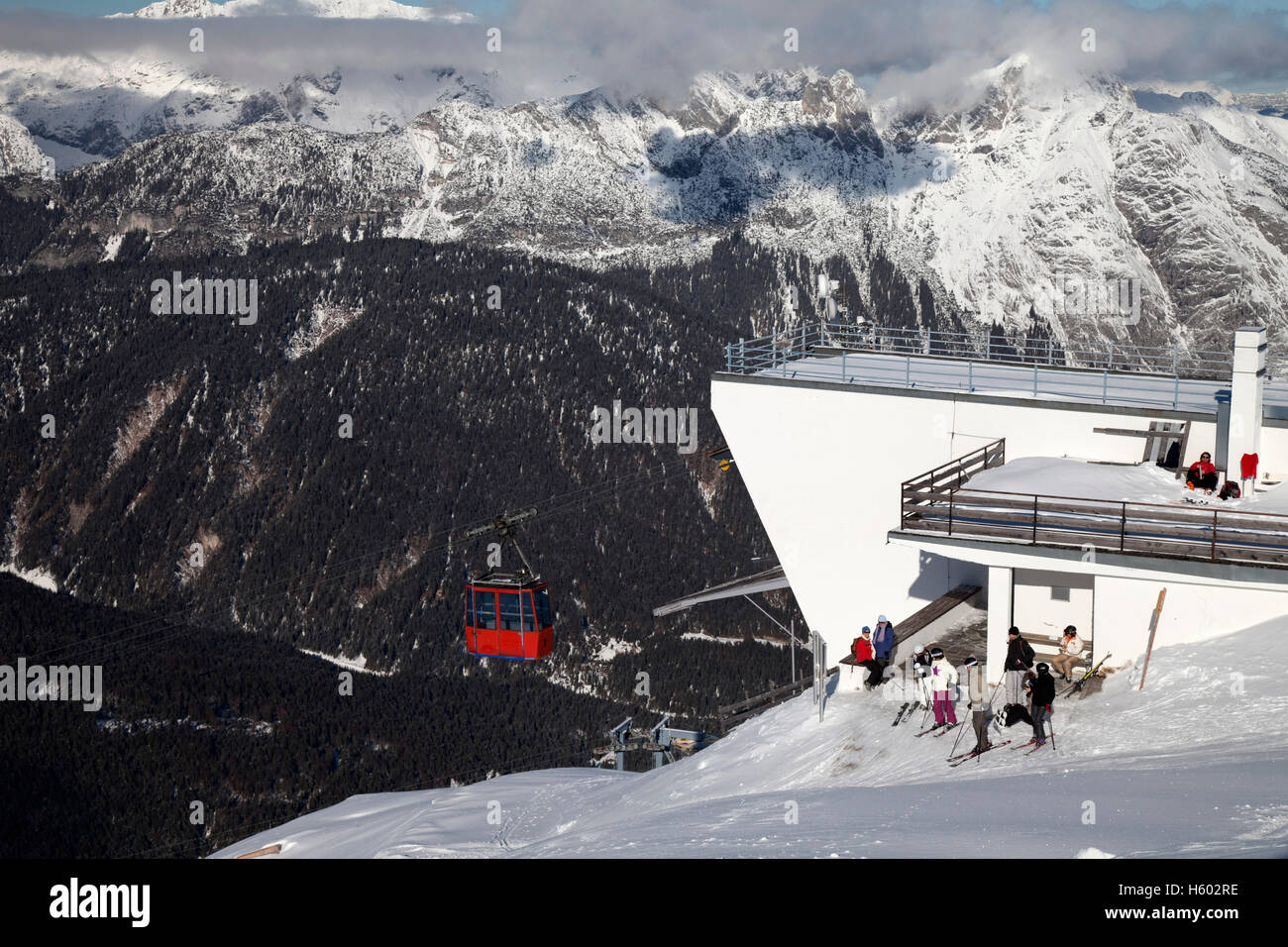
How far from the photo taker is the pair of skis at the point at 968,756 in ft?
82.6

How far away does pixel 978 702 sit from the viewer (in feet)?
89.7

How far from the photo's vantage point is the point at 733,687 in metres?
112

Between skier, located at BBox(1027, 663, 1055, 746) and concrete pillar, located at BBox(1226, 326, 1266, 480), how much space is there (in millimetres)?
10534

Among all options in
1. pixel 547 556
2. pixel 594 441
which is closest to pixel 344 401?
pixel 594 441

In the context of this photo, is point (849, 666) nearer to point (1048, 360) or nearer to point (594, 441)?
point (1048, 360)

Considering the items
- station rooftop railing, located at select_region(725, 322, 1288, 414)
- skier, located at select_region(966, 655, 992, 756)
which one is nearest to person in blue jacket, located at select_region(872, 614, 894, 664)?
skier, located at select_region(966, 655, 992, 756)

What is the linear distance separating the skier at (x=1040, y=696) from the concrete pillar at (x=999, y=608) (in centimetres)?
395

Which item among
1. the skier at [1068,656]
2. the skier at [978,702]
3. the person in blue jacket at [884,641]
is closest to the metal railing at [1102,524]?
the skier at [1068,656]

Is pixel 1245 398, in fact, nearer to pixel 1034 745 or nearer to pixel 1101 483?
pixel 1101 483

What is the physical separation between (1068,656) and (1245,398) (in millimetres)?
9183

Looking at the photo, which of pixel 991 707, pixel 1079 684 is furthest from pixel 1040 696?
pixel 1079 684

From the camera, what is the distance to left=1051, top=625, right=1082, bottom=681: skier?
27094mm

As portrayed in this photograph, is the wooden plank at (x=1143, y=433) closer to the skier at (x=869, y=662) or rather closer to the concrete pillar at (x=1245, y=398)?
the concrete pillar at (x=1245, y=398)
